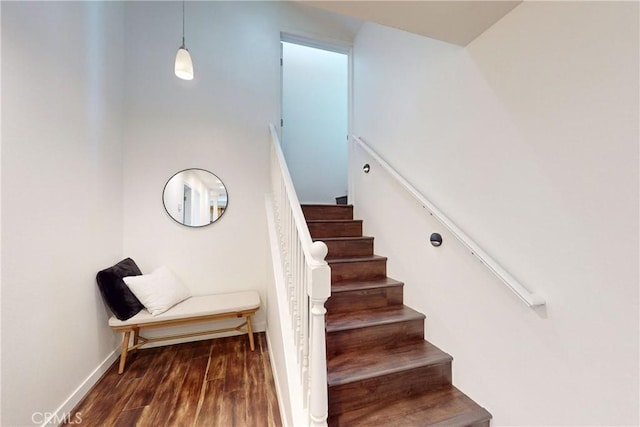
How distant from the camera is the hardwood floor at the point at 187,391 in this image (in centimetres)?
160

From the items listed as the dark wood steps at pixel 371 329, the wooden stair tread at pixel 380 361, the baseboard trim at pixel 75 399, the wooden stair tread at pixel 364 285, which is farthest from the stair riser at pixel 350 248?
the baseboard trim at pixel 75 399

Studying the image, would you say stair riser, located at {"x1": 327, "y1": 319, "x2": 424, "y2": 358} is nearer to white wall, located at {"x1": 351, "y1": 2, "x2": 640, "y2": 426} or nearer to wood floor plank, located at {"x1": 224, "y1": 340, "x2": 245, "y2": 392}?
white wall, located at {"x1": 351, "y1": 2, "x2": 640, "y2": 426}

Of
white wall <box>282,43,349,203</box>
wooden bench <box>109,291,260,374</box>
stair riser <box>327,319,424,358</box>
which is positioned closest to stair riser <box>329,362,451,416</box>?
stair riser <box>327,319,424,358</box>

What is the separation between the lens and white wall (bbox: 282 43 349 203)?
387cm

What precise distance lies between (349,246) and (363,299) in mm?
580

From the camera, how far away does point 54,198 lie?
157 cm

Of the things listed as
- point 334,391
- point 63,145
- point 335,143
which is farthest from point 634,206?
point 335,143

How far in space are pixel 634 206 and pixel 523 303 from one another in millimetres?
570

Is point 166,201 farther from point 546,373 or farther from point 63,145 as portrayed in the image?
point 546,373

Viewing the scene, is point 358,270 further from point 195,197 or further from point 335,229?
point 195,197

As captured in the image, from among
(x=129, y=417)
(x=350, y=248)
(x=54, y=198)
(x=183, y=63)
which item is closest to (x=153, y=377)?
(x=129, y=417)

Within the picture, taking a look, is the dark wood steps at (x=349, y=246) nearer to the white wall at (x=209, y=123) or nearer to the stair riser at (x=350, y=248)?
the stair riser at (x=350, y=248)

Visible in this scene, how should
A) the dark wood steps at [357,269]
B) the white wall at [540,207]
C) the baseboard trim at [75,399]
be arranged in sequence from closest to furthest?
the white wall at [540,207] < the baseboard trim at [75,399] < the dark wood steps at [357,269]

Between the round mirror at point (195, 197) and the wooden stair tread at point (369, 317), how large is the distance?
68.1 inches
